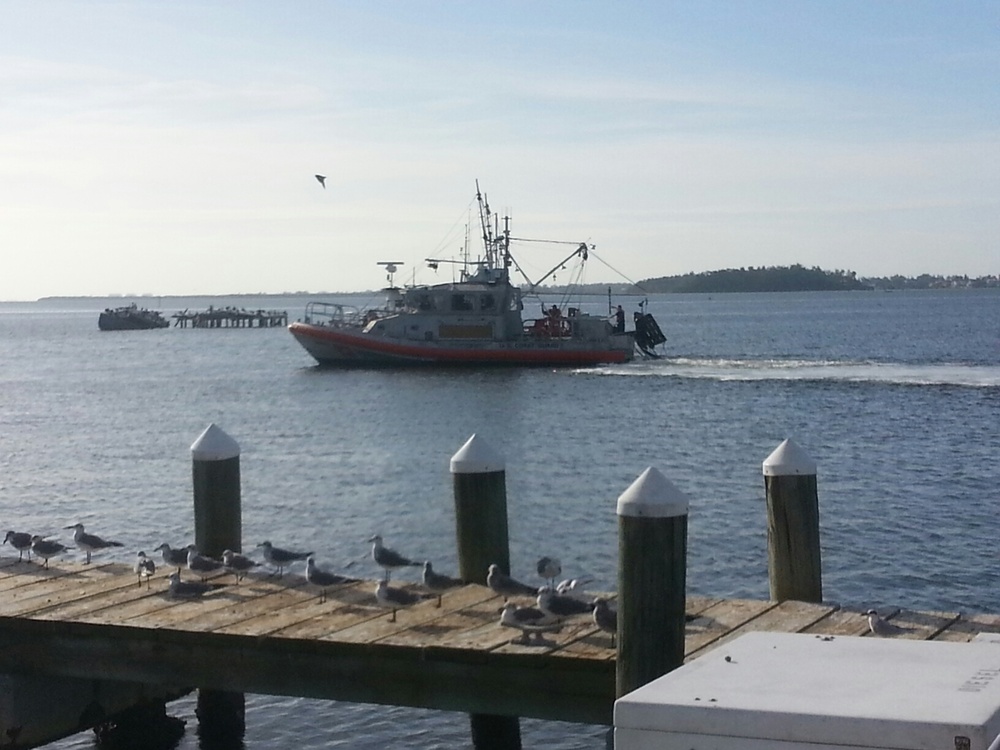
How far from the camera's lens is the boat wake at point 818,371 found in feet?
189

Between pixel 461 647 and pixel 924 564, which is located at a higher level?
pixel 461 647

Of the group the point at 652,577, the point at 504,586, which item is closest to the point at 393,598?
the point at 504,586

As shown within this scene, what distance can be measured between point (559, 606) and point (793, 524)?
1763 mm

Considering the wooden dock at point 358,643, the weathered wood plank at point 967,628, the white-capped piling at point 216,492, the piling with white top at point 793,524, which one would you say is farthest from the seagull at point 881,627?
the white-capped piling at point 216,492

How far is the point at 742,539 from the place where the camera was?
2194 centimetres

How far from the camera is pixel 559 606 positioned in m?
9.12

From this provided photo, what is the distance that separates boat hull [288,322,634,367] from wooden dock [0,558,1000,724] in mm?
57274

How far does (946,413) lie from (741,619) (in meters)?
36.6

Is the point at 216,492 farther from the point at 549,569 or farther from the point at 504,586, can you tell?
the point at 504,586

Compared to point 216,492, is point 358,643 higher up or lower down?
lower down

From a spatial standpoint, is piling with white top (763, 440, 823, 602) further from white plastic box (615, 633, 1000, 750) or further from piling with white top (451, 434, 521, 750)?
white plastic box (615, 633, 1000, 750)

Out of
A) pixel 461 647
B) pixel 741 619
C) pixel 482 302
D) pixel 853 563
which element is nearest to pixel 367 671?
pixel 461 647

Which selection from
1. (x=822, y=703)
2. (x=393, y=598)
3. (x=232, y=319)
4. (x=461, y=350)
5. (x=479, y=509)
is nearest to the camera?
(x=822, y=703)

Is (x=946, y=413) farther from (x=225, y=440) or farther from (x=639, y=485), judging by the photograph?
(x=639, y=485)
